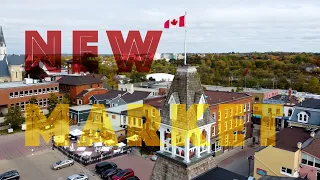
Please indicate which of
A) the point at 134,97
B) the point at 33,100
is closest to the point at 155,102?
the point at 134,97

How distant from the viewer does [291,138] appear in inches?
830

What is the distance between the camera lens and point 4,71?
56938mm

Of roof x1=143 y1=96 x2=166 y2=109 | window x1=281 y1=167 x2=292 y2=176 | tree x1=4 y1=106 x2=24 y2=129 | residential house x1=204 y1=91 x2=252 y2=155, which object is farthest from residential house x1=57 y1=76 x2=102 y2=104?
window x1=281 y1=167 x2=292 y2=176

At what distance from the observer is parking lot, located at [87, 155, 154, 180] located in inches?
949

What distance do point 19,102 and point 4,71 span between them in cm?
1966

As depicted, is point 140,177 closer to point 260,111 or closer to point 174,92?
point 174,92

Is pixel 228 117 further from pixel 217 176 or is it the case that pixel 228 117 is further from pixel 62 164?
pixel 217 176

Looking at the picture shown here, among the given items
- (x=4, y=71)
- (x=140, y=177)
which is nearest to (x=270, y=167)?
(x=140, y=177)

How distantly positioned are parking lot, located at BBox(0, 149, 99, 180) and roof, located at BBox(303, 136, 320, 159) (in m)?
16.6

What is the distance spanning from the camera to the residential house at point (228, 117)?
91.6 ft

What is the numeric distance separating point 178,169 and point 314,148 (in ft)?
45.5

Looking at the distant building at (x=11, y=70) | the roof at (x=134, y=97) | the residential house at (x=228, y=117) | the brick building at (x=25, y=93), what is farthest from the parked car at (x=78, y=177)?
the distant building at (x=11, y=70)

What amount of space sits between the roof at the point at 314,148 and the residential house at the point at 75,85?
3648cm

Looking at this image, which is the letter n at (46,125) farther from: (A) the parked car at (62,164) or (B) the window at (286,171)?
(B) the window at (286,171)
